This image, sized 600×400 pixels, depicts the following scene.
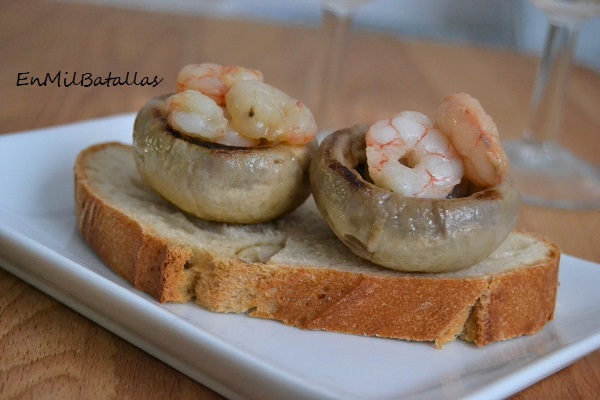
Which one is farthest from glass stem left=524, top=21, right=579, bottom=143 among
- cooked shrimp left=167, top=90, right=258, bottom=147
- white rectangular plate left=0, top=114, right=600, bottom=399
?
cooked shrimp left=167, top=90, right=258, bottom=147

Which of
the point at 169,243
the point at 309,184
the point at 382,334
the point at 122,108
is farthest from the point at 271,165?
the point at 122,108

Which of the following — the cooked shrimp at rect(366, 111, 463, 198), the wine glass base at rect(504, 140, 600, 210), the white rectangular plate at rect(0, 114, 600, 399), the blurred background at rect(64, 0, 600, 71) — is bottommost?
the blurred background at rect(64, 0, 600, 71)

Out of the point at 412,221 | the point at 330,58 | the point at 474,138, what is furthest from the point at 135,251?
the point at 330,58

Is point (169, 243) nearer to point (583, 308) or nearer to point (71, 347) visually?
point (71, 347)

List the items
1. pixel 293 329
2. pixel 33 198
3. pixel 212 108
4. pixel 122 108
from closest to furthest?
pixel 293 329 < pixel 212 108 < pixel 33 198 < pixel 122 108

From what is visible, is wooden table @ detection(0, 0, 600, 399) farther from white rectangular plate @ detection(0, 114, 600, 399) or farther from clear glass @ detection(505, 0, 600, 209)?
clear glass @ detection(505, 0, 600, 209)

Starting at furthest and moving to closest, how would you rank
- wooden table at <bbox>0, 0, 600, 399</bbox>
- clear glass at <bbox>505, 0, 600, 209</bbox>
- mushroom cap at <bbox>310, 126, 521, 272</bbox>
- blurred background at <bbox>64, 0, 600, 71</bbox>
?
1. blurred background at <bbox>64, 0, 600, 71</bbox>
2. clear glass at <bbox>505, 0, 600, 209</bbox>
3. mushroom cap at <bbox>310, 126, 521, 272</bbox>
4. wooden table at <bbox>0, 0, 600, 399</bbox>
